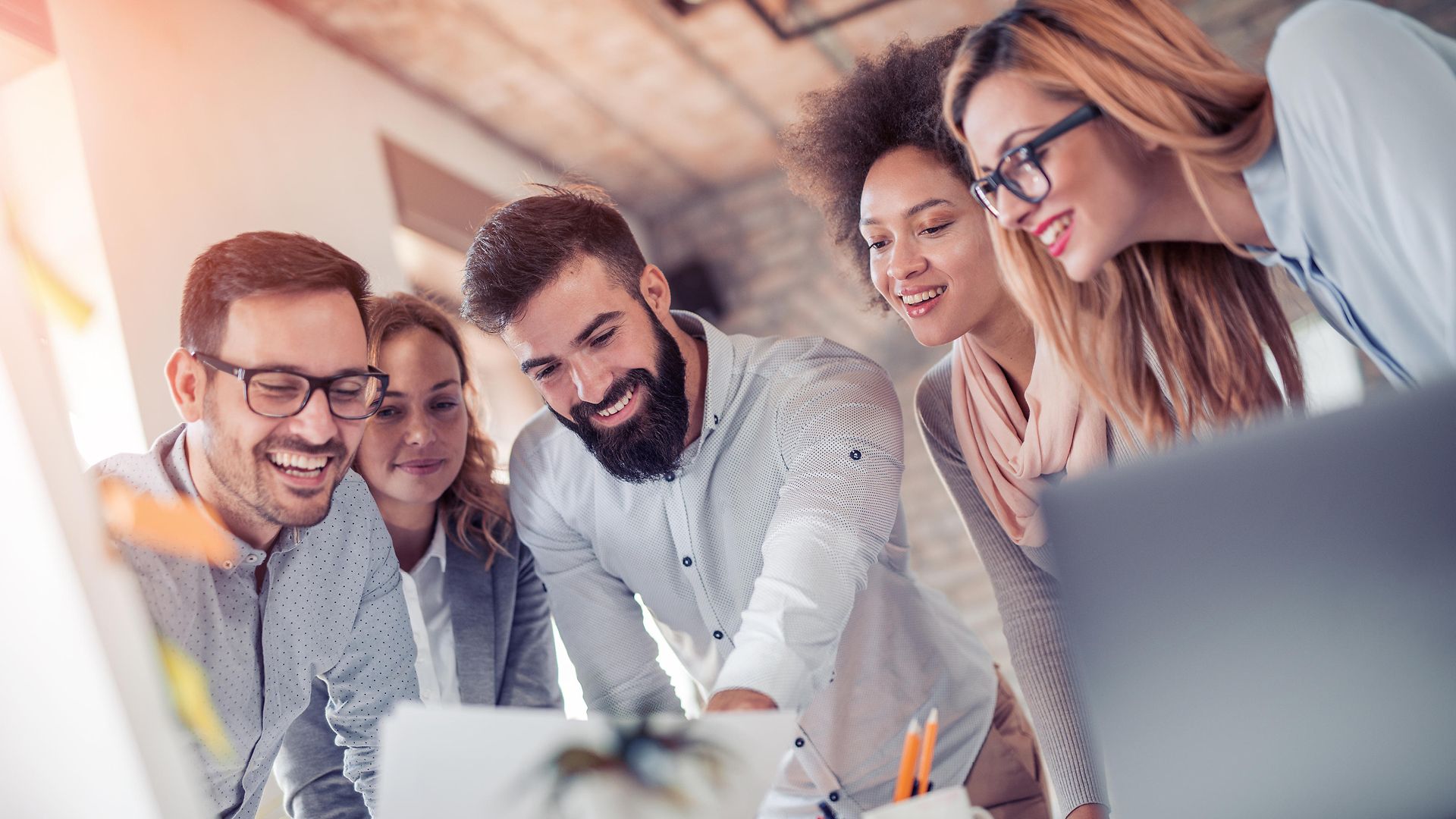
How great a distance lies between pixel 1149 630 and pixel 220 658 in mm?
1080

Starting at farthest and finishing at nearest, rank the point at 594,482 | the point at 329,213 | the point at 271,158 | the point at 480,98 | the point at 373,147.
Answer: the point at 480,98 < the point at 373,147 < the point at 329,213 < the point at 271,158 < the point at 594,482

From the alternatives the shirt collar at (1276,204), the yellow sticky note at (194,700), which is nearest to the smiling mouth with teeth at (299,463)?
the yellow sticky note at (194,700)

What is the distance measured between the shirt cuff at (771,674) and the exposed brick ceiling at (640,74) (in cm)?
187

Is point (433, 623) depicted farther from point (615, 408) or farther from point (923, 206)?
point (923, 206)

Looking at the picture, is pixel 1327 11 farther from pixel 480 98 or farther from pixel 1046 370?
pixel 480 98

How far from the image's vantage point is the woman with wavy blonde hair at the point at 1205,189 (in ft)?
3.01

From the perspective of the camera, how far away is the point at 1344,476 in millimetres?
626

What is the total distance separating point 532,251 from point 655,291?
191 millimetres

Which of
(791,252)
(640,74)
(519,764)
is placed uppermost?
(640,74)

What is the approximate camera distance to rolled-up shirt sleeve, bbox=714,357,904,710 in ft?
3.67

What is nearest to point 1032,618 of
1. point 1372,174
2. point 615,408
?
point 615,408

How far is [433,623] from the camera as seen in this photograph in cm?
153

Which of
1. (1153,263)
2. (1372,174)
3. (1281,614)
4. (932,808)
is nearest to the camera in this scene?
(1281,614)

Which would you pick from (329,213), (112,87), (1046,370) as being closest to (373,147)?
(329,213)
